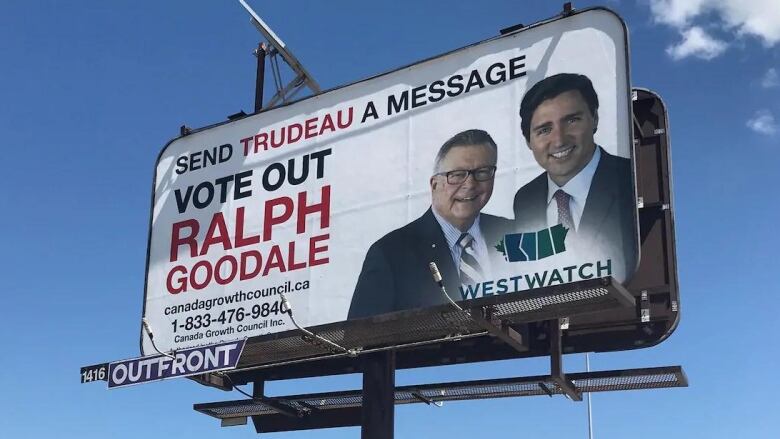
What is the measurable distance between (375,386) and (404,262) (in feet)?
4.64

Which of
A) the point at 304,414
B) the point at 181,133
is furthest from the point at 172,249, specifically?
the point at 304,414

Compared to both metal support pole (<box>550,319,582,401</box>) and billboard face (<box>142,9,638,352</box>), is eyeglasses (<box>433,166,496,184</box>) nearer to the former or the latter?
billboard face (<box>142,9,638,352</box>)

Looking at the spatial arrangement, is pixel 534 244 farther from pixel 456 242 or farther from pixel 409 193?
pixel 409 193

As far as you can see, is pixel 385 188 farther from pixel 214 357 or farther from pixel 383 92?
pixel 214 357

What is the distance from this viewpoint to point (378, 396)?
11703 millimetres

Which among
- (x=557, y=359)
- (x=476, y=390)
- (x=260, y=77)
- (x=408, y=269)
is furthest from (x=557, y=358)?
(x=260, y=77)

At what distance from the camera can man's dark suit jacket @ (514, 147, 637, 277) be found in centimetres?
1020

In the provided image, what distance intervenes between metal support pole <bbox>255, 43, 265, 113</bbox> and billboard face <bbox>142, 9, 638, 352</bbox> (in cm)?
114

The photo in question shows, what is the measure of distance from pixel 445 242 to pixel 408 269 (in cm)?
51

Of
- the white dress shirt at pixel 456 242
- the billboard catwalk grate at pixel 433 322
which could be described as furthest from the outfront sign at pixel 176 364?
the white dress shirt at pixel 456 242

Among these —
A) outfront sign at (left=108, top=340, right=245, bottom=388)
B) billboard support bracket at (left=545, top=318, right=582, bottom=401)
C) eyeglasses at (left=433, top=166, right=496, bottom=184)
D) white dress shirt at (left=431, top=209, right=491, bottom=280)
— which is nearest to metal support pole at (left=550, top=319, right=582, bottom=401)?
billboard support bracket at (left=545, top=318, right=582, bottom=401)

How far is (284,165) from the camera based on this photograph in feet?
43.0

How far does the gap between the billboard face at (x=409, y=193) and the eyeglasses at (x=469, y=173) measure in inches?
0.5

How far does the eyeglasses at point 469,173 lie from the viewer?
37.4 feet
